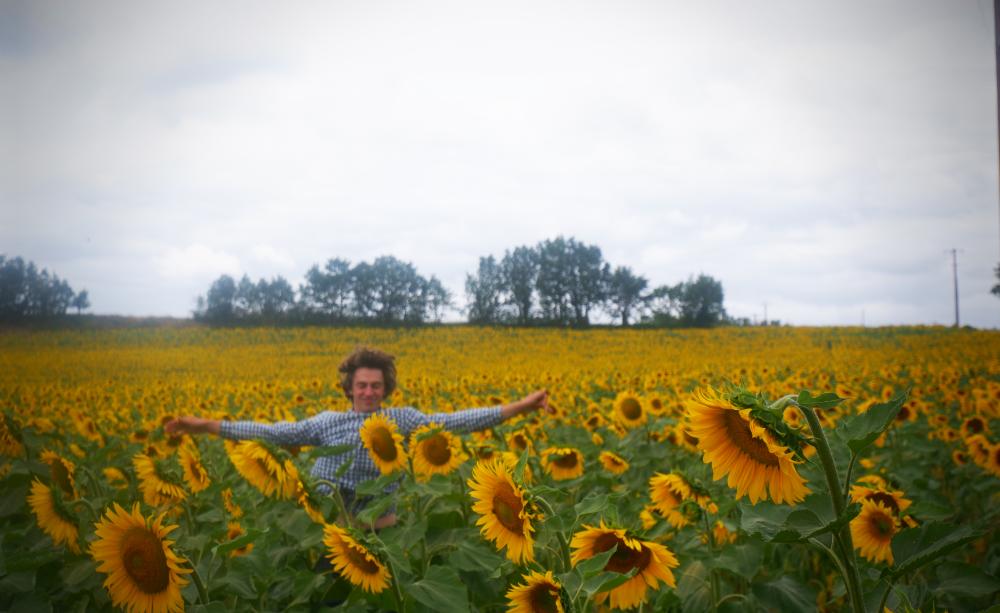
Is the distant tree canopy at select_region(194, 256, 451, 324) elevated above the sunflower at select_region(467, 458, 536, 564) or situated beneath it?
elevated above

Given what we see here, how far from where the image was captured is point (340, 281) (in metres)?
9.77

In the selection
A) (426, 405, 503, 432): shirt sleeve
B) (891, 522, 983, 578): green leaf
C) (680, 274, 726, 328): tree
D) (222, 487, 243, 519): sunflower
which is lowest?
(222, 487, 243, 519): sunflower

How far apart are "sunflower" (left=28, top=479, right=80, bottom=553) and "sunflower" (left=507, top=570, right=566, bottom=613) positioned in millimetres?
1592

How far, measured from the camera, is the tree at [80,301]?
4.16 metres

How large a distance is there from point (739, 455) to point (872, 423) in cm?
29

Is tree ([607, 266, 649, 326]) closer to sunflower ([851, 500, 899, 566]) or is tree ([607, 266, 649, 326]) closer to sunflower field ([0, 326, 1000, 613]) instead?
Result: sunflower field ([0, 326, 1000, 613])

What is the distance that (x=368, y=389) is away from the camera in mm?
4227

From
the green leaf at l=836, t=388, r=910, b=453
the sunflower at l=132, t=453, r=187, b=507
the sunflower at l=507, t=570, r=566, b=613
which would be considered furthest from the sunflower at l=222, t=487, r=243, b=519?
the green leaf at l=836, t=388, r=910, b=453

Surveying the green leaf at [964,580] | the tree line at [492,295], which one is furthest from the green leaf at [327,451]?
the tree line at [492,295]

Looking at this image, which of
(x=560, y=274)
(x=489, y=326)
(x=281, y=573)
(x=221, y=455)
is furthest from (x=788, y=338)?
(x=281, y=573)

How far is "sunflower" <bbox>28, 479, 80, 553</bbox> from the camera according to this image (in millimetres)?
2031

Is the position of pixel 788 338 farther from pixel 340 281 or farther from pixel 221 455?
pixel 221 455

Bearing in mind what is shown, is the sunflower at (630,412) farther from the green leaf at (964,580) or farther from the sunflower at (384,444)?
the green leaf at (964,580)

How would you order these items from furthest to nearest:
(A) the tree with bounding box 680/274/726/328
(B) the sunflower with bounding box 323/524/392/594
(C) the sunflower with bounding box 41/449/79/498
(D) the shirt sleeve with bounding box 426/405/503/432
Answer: (A) the tree with bounding box 680/274/726/328
(D) the shirt sleeve with bounding box 426/405/503/432
(C) the sunflower with bounding box 41/449/79/498
(B) the sunflower with bounding box 323/524/392/594
